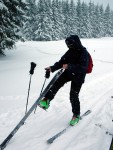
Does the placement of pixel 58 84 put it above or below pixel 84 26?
above

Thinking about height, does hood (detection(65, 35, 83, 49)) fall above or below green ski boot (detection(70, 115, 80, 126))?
above

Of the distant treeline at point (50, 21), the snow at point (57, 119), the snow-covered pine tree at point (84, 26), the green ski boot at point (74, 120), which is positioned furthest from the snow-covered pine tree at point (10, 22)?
the snow-covered pine tree at point (84, 26)

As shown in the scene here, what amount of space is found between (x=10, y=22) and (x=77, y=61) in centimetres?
→ 1369

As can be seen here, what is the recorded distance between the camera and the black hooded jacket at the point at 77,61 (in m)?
5.59

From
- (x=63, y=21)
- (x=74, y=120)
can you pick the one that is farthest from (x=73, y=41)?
(x=63, y=21)

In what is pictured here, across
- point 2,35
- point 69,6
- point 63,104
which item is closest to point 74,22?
point 69,6

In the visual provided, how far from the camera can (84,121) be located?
6.62 meters

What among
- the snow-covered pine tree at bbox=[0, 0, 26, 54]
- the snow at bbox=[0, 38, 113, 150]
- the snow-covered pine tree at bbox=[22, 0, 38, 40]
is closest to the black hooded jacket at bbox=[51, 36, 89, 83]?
the snow at bbox=[0, 38, 113, 150]

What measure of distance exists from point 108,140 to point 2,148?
2.31 m

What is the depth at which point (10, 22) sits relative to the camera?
1850 centimetres

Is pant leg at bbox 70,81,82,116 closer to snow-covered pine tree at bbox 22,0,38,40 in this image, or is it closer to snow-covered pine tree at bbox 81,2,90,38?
snow-covered pine tree at bbox 22,0,38,40

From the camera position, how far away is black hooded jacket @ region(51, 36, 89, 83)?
5.59 m

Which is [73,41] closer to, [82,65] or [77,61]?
→ [77,61]

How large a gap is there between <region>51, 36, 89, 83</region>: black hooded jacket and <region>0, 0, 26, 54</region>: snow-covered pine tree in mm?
11650
